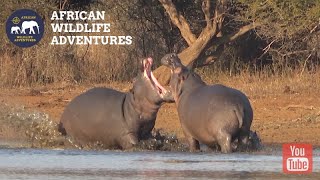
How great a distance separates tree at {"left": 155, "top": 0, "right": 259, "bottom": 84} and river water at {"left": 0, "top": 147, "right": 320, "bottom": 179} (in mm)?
6617

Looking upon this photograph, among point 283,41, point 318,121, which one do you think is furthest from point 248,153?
point 283,41

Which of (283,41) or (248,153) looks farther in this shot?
(283,41)

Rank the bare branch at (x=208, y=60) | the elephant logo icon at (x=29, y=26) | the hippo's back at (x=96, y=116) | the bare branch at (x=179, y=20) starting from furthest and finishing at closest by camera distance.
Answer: the elephant logo icon at (x=29, y=26) → the bare branch at (x=208, y=60) → the bare branch at (x=179, y=20) → the hippo's back at (x=96, y=116)

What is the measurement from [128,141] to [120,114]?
1.30ft

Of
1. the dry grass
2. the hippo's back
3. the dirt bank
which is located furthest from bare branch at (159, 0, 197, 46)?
the hippo's back

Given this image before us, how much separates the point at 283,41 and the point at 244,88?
170 centimetres

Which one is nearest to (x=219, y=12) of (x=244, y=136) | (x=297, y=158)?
(x=244, y=136)

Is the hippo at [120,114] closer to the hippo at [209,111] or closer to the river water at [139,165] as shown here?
the hippo at [209,111]

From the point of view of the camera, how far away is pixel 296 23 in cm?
1877

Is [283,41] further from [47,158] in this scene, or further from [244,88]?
[47,158]

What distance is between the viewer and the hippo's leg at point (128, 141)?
13297mm

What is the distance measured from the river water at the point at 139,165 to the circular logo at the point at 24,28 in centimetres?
835

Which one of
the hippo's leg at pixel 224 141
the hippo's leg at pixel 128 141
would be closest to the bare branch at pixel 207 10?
the hippo's leg at pixel 128 141

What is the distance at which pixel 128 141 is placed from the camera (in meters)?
13.3
